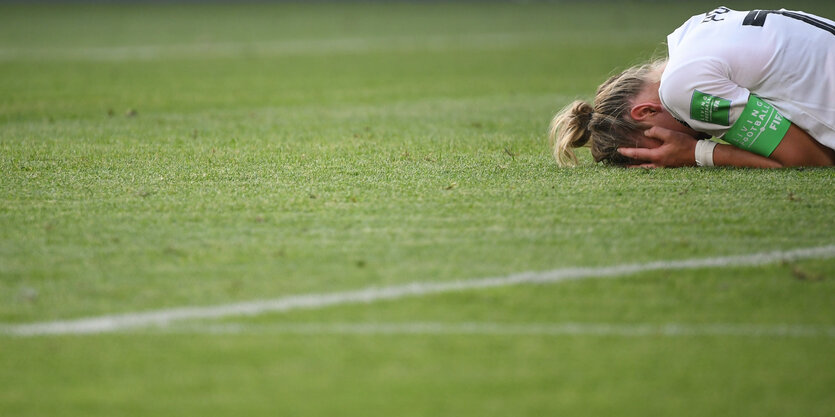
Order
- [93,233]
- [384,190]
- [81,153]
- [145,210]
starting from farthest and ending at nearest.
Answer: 1. [81,153]
2. [384,190]
3. [145,210]
4. [93,233]

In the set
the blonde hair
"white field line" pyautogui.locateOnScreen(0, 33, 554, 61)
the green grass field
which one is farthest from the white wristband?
"white field line" pyautogui.locateOnScreen(0, 33, 554, 61)

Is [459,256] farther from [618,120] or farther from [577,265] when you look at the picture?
[618,120]

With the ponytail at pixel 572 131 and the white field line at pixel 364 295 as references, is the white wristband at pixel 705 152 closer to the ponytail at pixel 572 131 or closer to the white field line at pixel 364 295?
the ponytail at pixel 572 131

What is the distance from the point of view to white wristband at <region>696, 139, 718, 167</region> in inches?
172

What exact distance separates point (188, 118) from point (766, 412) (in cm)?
510

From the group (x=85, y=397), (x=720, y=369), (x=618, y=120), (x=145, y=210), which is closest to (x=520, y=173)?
(x=618, y=120)

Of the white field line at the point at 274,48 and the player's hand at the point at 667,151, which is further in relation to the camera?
the white field line at the point at 274,48

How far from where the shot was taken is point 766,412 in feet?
6.89

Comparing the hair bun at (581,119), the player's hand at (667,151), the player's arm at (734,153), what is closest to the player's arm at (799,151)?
the player's arm at (734,153)

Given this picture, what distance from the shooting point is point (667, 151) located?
14.4ft

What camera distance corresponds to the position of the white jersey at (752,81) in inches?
164

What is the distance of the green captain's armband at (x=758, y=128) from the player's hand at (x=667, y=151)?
17 cm

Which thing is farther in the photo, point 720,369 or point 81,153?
point 81,153

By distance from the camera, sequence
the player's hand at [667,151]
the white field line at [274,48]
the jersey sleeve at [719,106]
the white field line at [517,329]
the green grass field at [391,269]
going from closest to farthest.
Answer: the green grass field at [391,269], the white field line at [517,329], the jersey sleeve at [719,106], the player's hand at [667,151], the white field line at [274,48]
